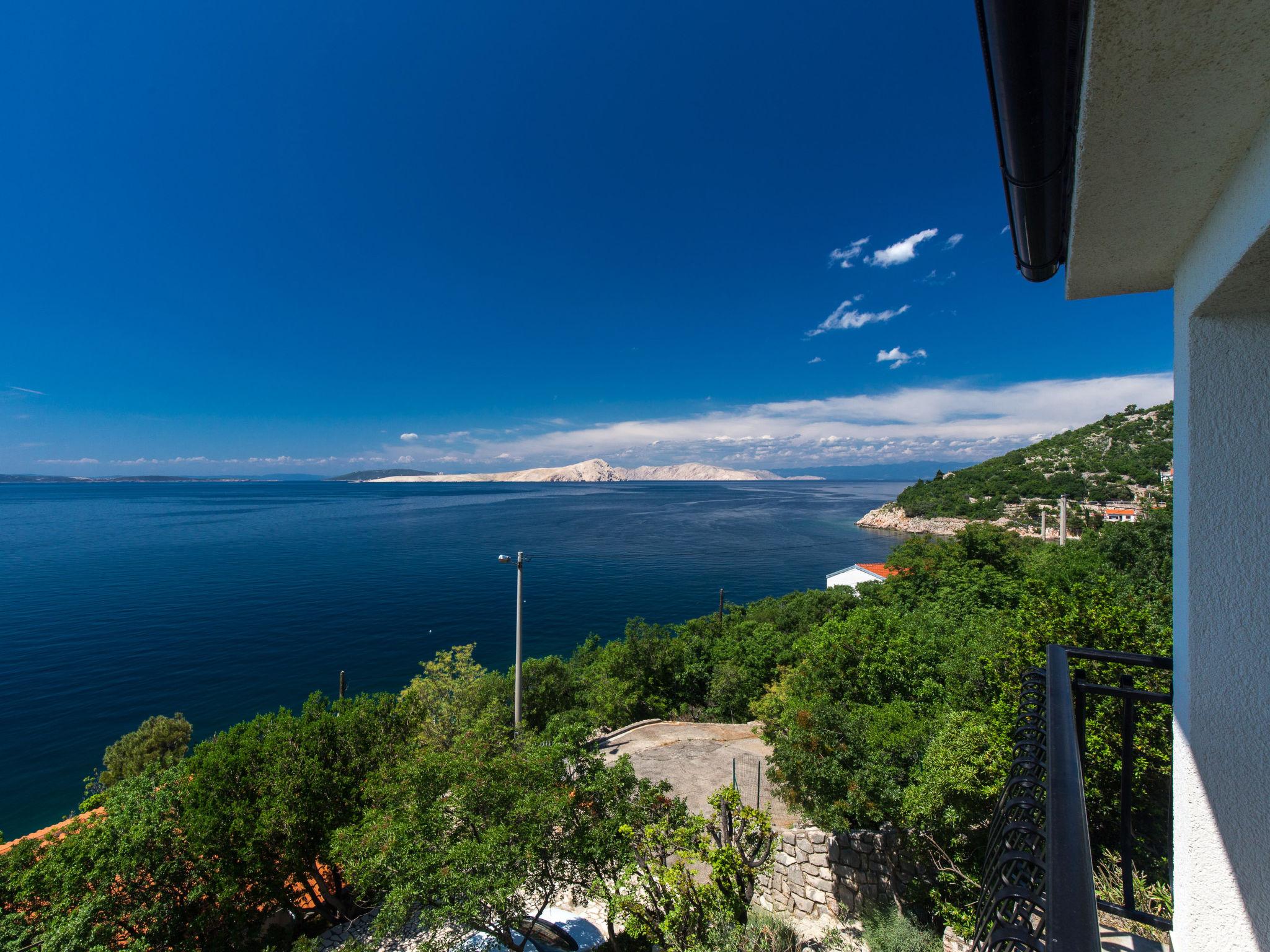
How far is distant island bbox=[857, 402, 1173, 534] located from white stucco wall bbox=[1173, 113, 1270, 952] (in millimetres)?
57004

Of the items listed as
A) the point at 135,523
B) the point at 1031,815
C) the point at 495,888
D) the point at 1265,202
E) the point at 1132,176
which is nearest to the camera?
the point at 1265,202

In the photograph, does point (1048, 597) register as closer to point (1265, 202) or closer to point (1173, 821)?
point (1173, 821)

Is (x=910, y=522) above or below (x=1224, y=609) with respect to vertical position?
below

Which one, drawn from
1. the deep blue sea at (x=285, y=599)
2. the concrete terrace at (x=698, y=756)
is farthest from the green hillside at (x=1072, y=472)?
the concrete terrace at (x=698, y=756)

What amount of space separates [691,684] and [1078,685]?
22.4m

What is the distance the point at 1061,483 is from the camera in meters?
64.2

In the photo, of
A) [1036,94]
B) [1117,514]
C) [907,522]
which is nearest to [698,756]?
[1036,94]

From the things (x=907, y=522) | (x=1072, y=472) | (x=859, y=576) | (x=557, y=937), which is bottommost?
(x=557, y=937)

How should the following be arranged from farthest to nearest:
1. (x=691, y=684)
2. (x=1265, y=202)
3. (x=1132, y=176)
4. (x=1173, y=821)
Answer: (x=691, y=684) → (x=1173, y=821) → (x=1132, y=176) → (x=1265, y=202)

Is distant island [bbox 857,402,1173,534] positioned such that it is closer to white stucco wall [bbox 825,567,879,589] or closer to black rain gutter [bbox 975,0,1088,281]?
white stucco wall [bbox 825,567,879,589]

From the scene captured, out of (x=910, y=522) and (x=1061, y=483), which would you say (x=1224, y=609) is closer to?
(x=1061, y=483)

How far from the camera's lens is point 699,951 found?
6.26 m

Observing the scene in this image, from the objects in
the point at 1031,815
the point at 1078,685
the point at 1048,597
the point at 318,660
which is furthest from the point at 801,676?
the point at 318,660

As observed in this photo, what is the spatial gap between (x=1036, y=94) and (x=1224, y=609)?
182cm
